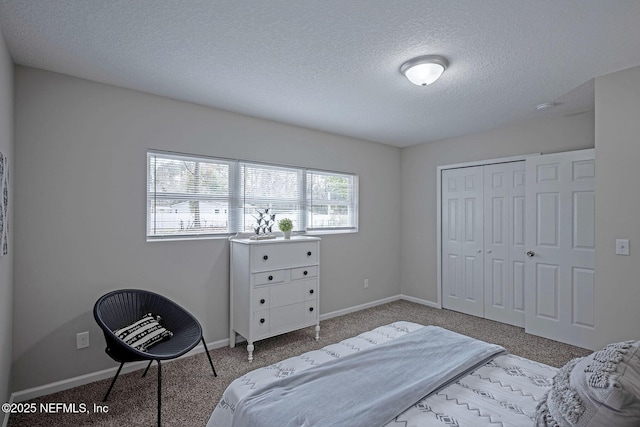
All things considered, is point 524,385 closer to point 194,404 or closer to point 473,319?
point 194,404

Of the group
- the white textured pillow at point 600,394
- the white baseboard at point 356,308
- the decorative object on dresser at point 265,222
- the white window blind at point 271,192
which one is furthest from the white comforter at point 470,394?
the white baseboard at point 356,308

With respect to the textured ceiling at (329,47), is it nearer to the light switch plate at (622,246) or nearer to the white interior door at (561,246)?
the white interior door at (561,246)

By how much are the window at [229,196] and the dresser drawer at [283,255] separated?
0.51m

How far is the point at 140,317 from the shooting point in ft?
8.63

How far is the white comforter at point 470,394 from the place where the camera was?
130 cm

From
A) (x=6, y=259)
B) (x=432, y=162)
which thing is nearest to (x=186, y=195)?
(x=6, y=259)

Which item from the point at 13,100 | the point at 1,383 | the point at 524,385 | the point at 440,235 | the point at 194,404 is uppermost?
the point at 13,100

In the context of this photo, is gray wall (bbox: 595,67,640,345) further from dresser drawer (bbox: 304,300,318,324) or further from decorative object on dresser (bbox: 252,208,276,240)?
decorative object on dresser (bbox: 252,208,276,240)

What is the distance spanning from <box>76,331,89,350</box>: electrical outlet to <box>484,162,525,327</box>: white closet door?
438 cm

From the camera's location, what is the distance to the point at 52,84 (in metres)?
2.46

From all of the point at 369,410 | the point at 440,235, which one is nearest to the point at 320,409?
the point at 369,410

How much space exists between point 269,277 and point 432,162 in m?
3.07

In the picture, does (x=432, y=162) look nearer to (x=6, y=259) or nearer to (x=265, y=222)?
(x=265, y=222)

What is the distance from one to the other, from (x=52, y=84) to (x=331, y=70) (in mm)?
2157
